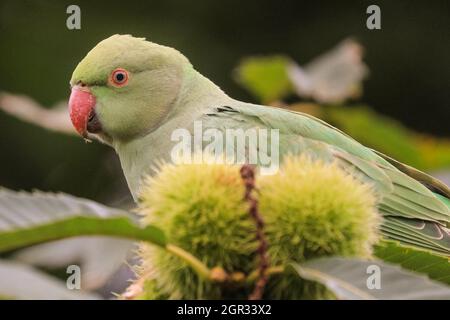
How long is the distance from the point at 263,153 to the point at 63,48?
520 centimetres

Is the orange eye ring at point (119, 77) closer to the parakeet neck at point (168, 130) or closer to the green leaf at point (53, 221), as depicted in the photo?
the parakeet neck at point (168, 130)

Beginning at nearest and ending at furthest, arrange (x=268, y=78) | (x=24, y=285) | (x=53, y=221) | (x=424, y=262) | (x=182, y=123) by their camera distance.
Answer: (x=24, y=285), (x=53, y=221), (x=424, y=262), (x=182, y=123), (x=268, y=78)

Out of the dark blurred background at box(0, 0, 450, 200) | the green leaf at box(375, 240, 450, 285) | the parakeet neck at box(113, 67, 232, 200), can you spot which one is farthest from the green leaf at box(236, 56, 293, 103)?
the dark blurred background at box(0, 0, 450, 200)

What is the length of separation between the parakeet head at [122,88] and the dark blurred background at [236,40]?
13.2 ft

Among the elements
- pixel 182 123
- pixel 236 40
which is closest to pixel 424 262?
pixel 182 123

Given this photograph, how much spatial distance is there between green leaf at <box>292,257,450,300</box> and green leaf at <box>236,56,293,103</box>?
2294 mm

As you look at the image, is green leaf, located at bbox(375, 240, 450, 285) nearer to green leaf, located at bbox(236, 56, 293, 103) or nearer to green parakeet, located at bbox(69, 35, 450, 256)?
green parakeet, located at bbox(69, 35, 450, 256)

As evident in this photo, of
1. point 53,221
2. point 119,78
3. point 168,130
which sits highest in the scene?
point 119,78

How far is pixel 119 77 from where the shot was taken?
3598mm

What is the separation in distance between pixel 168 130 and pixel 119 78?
34cm

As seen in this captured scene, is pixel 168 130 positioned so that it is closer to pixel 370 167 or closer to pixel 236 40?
pixel 370 167

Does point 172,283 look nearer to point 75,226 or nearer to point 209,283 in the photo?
point 209,283

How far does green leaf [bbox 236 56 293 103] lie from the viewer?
397cm
